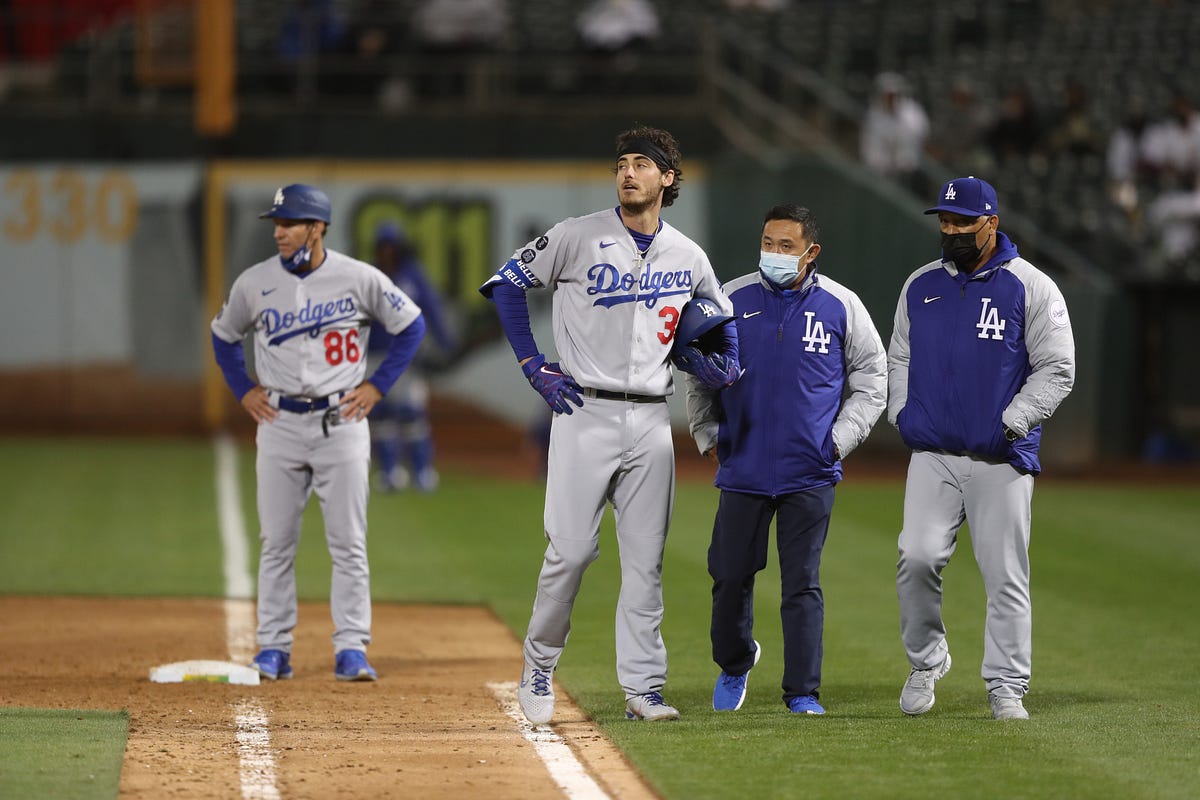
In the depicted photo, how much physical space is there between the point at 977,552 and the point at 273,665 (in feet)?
10.5

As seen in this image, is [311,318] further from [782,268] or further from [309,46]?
[309,46]

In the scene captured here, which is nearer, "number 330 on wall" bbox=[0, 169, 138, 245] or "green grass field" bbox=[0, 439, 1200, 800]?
"green grass field" bbox=[0, 439, 1200, 800]

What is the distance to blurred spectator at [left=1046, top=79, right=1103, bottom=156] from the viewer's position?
21.5 metres

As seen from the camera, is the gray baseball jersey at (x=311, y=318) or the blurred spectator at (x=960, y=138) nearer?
the gray baseball jersey at (x=311, y=318)

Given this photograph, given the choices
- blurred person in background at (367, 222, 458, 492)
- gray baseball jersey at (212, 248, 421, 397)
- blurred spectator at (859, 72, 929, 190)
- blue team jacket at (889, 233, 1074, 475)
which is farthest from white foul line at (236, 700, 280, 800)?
blurred spectator at (859, 72, 929, 190)

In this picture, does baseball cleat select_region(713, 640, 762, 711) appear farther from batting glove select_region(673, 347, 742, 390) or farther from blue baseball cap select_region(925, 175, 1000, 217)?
blue baseball cap select_region(925, 175, 1000, 217)

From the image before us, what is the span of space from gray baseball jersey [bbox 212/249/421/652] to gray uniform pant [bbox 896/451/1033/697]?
2594 mm

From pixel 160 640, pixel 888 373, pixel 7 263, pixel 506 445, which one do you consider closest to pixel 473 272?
pixel 506 445

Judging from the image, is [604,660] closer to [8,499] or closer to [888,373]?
[888,373]

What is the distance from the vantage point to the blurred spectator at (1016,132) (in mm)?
21484

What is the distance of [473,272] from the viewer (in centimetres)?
2325

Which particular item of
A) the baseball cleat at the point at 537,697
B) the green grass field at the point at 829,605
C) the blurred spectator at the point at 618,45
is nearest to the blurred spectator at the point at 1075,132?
the blurred spectator at the point at 618,45

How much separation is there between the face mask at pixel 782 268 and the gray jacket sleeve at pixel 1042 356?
86 centimetres

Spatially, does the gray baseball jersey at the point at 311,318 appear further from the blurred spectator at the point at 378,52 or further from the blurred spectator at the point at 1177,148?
the blurred spectator at the point at 378,52
